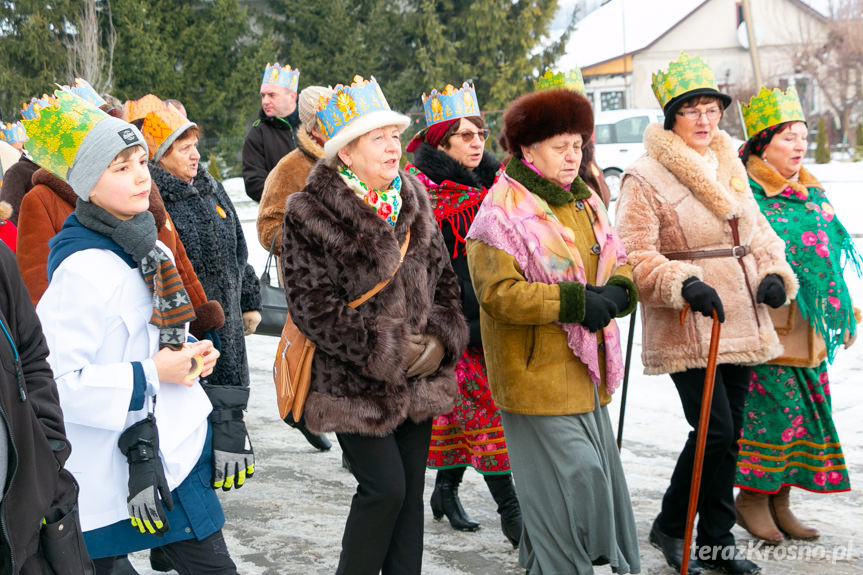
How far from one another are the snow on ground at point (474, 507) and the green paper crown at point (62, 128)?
1.95 meters

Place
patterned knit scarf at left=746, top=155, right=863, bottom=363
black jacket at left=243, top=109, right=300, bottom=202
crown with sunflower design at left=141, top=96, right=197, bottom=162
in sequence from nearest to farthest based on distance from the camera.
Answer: crown with sunflower design at left=141, top=96, right=197, bottom=162 < patterned knit scarf at left=746, top=155, right=863, bottom=363 < black jacket at left=243, top=109, right=300, bottom=202

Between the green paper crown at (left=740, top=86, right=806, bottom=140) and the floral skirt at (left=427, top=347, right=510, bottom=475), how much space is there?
5.52 ft

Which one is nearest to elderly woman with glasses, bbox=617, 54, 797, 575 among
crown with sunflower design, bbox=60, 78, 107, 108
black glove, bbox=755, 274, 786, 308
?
black glove, bbox=755, 274, 786, 308

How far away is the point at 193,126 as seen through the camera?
14.6 feet

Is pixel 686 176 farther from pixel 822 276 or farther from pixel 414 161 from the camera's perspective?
pixel 414 161

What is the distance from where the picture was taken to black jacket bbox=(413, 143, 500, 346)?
458cm

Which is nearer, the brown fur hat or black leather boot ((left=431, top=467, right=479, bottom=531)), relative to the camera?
the brown fur hat

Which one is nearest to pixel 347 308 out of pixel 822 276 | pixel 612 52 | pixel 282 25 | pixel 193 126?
pixel 193 126

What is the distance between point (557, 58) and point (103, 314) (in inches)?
1098

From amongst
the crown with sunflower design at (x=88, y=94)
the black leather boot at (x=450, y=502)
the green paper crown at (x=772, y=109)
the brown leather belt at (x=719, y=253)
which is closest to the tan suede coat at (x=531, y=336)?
the brown leather belt at (x=719, y=253)

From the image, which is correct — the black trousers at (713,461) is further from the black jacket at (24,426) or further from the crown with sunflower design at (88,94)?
the crown with sunflower design at (88,94)

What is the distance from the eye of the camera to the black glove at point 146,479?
284 centimetres

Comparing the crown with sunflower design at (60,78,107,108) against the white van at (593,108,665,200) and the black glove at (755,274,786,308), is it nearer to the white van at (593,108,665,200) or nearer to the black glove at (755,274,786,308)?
the black glove at (755,274,786,308)

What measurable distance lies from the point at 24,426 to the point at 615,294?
2.00 meters
